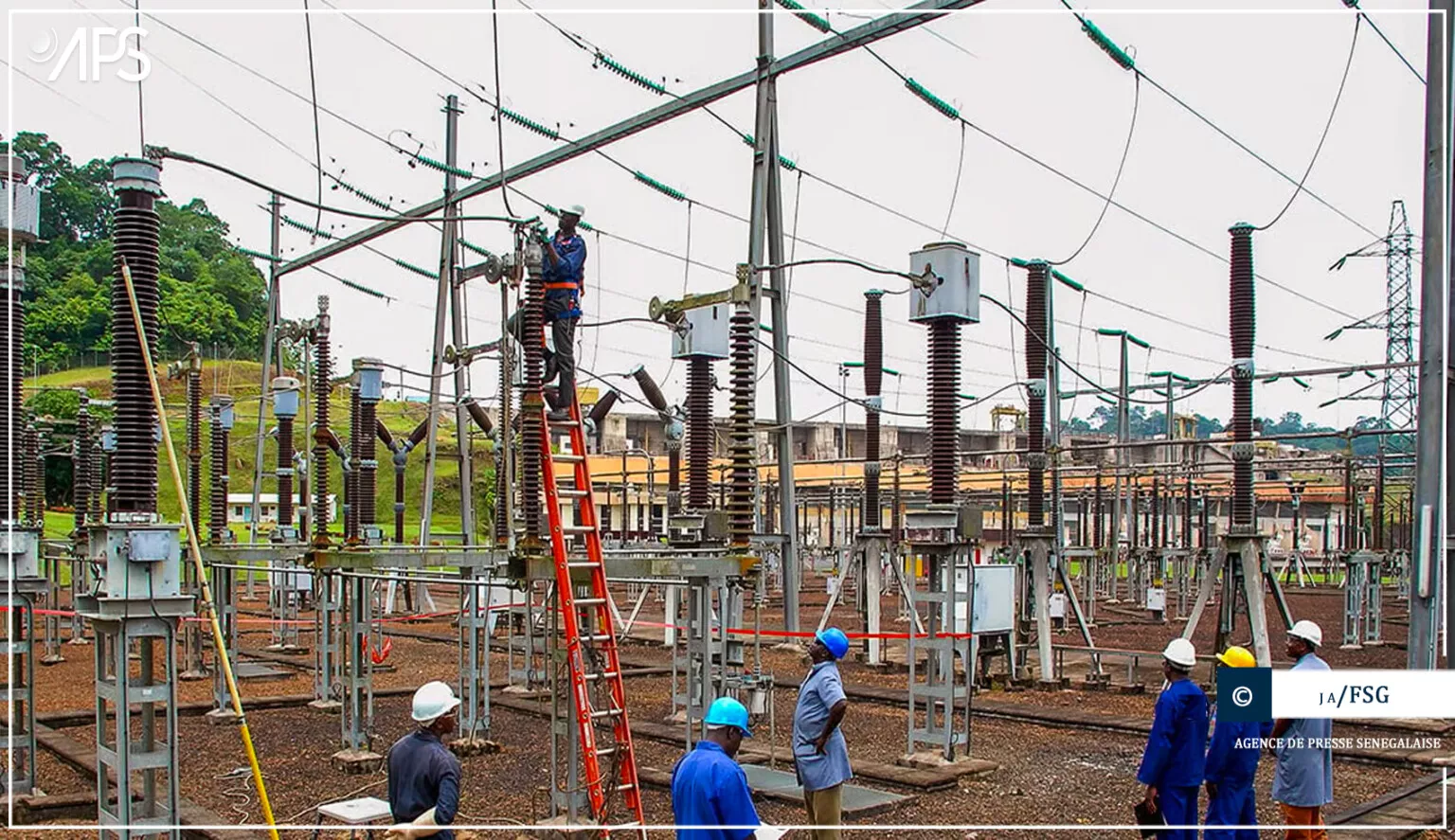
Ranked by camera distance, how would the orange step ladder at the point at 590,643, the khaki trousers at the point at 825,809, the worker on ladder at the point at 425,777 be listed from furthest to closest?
1. the orange step ladder at the point at 590,643
2. the khaki trousers at the point at 825,809
3. the worker on ladder at the point at 425,777

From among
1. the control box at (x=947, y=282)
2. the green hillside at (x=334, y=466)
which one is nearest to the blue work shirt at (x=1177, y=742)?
the control box at (x=947, y=282)

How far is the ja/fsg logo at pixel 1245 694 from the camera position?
6.79 metres

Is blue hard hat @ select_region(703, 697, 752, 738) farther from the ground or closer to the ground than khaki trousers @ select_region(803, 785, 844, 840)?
farther from the ground

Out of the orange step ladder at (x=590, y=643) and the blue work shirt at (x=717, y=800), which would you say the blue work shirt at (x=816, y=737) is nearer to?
the orange step ladder at (x=590, y=643)

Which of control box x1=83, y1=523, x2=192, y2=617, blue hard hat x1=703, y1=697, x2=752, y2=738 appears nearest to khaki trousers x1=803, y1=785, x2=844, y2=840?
blue hard hat x1=703, y1=697, x2=752, y2=738

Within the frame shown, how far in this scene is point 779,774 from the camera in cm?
1004

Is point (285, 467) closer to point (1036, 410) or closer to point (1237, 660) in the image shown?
point (1036, 410)

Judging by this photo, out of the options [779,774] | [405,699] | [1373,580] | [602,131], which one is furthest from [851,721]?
[1373,580]

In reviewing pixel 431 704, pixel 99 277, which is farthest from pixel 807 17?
pixel 99 277

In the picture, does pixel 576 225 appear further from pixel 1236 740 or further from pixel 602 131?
pixel 602 131

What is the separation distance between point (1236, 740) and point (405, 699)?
9.99 metres

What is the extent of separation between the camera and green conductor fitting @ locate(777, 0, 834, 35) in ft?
45.5

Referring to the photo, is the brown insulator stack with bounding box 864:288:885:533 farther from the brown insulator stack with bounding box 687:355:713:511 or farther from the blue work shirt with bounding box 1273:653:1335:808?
the blue work shirt with bounding box 1273:653:1335:808

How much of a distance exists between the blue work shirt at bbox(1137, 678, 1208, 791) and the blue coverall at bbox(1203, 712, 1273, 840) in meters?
0.17
